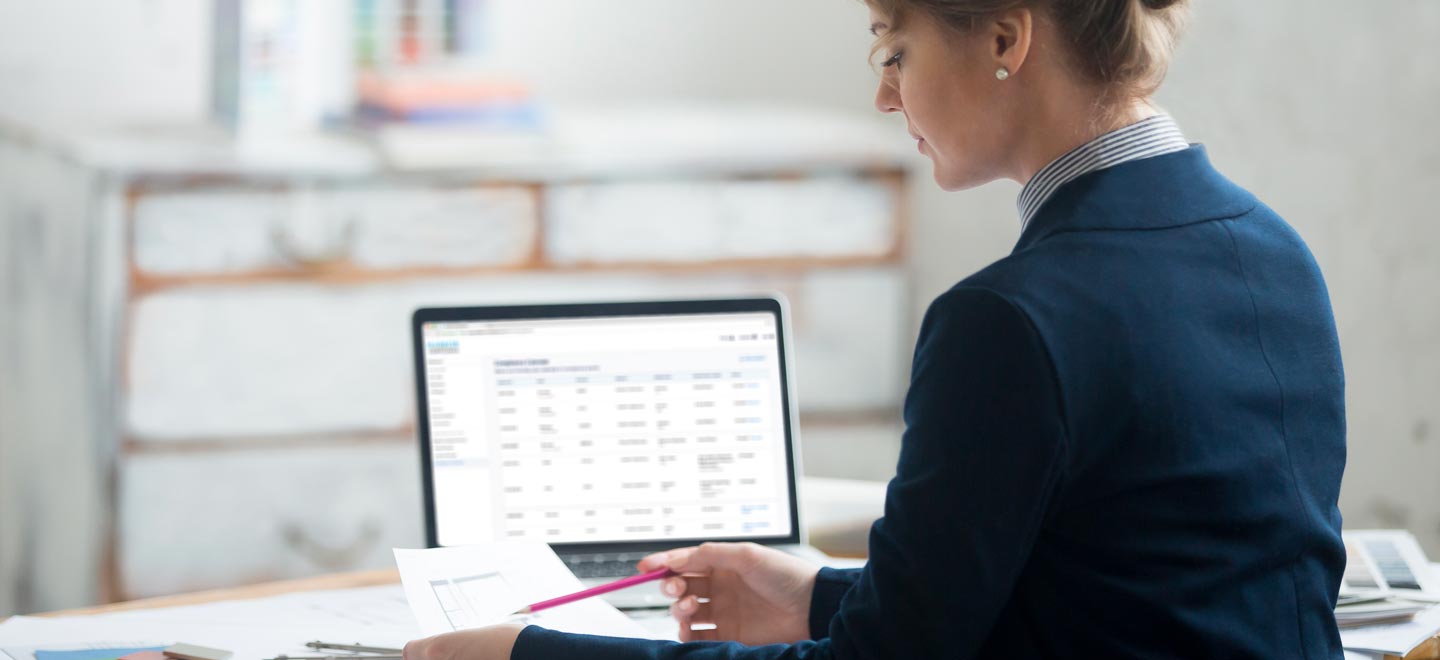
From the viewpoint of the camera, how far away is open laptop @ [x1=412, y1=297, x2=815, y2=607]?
1.49 meters

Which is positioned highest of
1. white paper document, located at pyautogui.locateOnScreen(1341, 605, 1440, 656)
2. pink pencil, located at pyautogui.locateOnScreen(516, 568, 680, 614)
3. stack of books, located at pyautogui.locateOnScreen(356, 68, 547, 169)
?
stack of books, located at pyautogui.locateOnScreen(356, 68, 547, 169)

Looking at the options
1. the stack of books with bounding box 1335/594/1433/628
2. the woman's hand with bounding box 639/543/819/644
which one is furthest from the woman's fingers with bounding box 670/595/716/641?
the stack of books with bounding box 1335/594/1433/628

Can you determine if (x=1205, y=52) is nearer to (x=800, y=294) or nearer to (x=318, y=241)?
(x=800, y=294)

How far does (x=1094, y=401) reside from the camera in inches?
33.1

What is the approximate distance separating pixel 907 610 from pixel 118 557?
2.19 meters

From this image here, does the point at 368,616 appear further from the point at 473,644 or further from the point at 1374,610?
the point at 1374,610

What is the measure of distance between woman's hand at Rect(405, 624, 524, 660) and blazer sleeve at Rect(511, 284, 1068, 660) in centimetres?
28

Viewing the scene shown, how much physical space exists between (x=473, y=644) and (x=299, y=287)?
1.75 meters

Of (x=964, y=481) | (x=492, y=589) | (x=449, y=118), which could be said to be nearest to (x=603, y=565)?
(x=492, y=589)

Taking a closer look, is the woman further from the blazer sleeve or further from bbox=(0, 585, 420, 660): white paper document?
bbox=(0, 585, 420, 660): white paper document

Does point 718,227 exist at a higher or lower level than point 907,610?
higher

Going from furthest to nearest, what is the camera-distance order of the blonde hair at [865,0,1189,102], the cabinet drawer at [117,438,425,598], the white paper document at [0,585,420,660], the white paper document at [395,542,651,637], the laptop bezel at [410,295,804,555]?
the cabinet drawer at [117,438,425,598] < the laptop bezel at [410,295,804,555] < the white paper document at [0,585,420,660] < the white paper document at [395,542,651,637] < the blonde hair at [865,0,1189,102]

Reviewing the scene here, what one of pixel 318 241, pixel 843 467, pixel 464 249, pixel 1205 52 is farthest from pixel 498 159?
pixel 1205 52

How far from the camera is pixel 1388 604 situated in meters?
1.37
